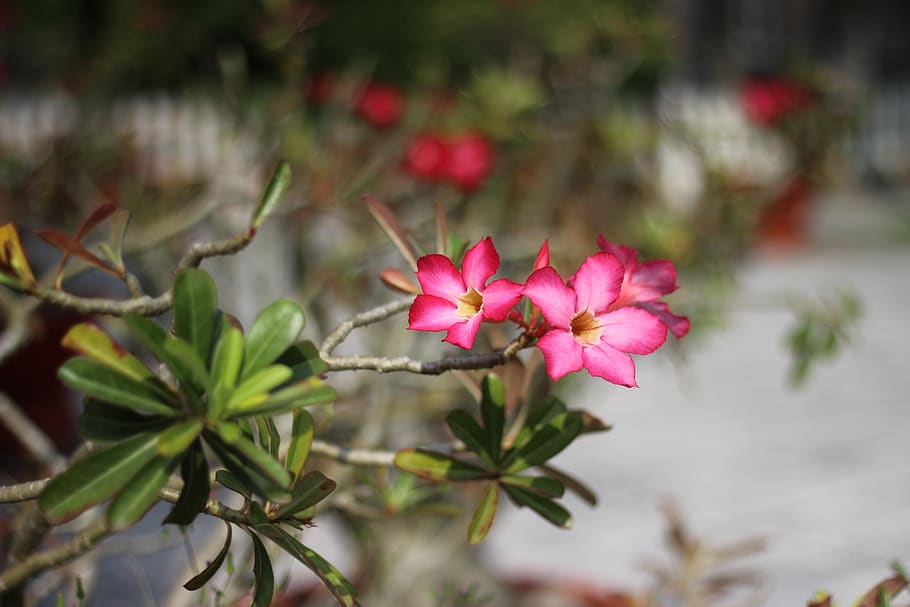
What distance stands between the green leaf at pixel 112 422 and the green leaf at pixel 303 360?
0.22 ft

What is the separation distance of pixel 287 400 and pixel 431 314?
116 millimetres

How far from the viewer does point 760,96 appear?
311 cm

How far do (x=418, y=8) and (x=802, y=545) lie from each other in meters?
6.36

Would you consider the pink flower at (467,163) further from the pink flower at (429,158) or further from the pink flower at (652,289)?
the pink flower at (652,289)

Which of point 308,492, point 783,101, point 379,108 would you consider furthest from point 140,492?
point 783,101

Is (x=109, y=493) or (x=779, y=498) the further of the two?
(x=779, y=498)

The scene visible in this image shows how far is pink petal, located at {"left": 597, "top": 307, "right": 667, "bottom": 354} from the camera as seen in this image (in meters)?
0.58

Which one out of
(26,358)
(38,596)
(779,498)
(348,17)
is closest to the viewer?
(38,596)

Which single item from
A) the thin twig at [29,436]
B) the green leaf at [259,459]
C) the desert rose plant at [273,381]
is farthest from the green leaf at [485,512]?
the thin twig at [29,436]

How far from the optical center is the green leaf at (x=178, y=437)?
487mm

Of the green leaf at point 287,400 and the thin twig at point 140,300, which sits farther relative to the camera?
the thin twig at point 140,300

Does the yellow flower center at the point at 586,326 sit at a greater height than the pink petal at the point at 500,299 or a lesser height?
greater

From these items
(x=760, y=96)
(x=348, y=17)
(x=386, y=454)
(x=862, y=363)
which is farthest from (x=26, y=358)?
(x=348, y=17)

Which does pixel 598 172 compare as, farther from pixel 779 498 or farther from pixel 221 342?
pixel 221 342
